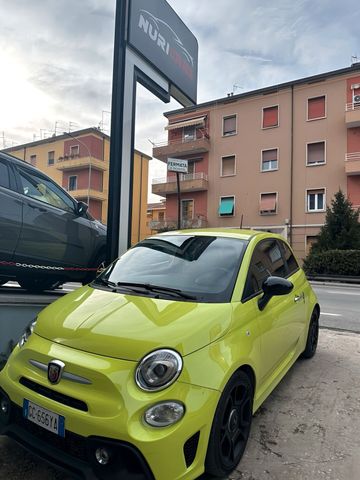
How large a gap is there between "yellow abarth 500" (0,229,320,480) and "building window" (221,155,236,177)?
27.5 meters

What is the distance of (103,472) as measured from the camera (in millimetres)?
1890

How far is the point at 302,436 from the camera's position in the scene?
9.38 feet

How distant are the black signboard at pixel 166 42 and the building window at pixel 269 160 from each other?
21.9 m

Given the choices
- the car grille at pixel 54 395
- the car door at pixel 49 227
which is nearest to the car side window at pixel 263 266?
the car grille at pixel 54 395

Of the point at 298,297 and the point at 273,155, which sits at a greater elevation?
the point at 273,155

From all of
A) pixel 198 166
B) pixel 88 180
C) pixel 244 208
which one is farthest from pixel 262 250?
pixel 88 180

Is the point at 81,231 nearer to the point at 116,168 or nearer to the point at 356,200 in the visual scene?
the point at 116,168

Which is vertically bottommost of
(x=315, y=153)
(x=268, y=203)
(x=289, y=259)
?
(x=289, y=259)

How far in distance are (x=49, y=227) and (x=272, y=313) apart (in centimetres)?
296

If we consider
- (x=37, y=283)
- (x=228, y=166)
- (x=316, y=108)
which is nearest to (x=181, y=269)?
(x=37, y=283)

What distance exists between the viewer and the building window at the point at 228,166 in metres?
29.8

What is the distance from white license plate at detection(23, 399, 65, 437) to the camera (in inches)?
79.3

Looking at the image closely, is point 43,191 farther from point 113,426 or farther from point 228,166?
point 228,166

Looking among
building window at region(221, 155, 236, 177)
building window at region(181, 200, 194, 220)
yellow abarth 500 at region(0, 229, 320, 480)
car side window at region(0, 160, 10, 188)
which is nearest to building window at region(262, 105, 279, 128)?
building window at region(221, 155, 236, 177)
